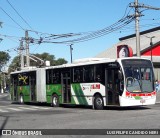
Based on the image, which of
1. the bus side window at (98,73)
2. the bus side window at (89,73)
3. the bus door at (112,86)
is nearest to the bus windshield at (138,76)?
the bus door at (112,86)

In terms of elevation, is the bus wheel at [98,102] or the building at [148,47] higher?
the building at [148,47]

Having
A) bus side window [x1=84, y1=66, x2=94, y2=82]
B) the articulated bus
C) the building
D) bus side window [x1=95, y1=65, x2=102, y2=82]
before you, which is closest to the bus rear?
the articulated bus

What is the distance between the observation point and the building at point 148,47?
213ft

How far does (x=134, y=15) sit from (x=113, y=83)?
383 inches

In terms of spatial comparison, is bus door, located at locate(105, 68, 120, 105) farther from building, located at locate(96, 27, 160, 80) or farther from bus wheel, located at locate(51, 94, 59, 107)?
building, located at locate(96, 27, 160, 80)

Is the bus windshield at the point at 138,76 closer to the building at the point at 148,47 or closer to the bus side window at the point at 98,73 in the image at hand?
the bus side window at the point at 98,73

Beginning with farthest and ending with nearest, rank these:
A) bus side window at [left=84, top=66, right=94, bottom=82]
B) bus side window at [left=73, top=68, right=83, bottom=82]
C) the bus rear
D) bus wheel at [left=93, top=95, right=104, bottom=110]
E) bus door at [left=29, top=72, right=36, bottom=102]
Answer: bus door at [left=29, top=72, right=36, bottom=102]
bus side window at [left=73, top=68, right=83, bottom=82]
bus side window at [left=84, top=66, right=94, bottom=82]
bus wheel at [left=93, top=95, right=104, bottom=110]
the bus rear

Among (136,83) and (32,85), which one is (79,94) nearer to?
(136,83)

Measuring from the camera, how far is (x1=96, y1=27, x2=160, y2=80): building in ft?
213

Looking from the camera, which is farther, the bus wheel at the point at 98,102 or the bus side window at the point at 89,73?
the bus side window at the point at 89,73

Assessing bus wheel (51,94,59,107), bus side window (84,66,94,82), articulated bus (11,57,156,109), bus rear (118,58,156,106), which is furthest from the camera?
bus wheel (51,94,59,107)

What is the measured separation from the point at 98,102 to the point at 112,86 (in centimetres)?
159

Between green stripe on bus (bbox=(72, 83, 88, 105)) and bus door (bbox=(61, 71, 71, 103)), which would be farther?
bus door (bbox=(61, 71, 71, 103))

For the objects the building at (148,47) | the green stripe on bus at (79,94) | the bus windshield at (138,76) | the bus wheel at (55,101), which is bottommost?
the bus wheel at (55,101)
